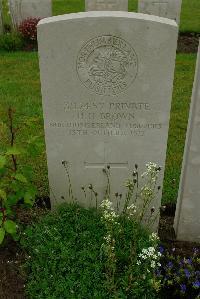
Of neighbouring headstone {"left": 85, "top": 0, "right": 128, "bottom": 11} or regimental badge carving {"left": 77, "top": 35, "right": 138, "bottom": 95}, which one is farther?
neighbouring headstone {"left": 85, "top": 0, "right": 128, "bottom": 11}

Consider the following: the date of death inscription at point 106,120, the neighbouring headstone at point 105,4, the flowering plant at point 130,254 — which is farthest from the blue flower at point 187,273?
the neighbouring headstone at point 105,4

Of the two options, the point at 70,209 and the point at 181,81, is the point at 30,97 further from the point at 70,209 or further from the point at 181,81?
the point at 70,209

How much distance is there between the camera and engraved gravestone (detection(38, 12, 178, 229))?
3.05 metres

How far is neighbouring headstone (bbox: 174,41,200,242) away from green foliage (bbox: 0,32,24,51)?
6.71 metres

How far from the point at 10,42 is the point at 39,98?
2.97m

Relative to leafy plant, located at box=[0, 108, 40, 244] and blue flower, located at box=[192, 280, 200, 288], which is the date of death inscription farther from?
blue flower, located at box=[192, 280, 200, 288]

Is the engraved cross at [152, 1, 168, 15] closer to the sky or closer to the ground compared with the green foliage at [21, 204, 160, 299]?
closer to the sky

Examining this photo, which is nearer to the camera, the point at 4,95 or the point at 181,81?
the point at 4,95

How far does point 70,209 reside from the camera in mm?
3549

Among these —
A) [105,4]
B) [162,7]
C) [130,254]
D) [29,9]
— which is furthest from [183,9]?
[130,254]

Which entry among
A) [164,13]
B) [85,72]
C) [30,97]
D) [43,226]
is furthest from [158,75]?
[164,13]

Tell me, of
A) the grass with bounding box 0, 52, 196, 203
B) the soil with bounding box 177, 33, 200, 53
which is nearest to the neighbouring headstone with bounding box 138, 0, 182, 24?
the soil with bounding box 177, 33, 200, 53

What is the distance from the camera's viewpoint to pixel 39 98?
693 centimetres

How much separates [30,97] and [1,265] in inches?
159
